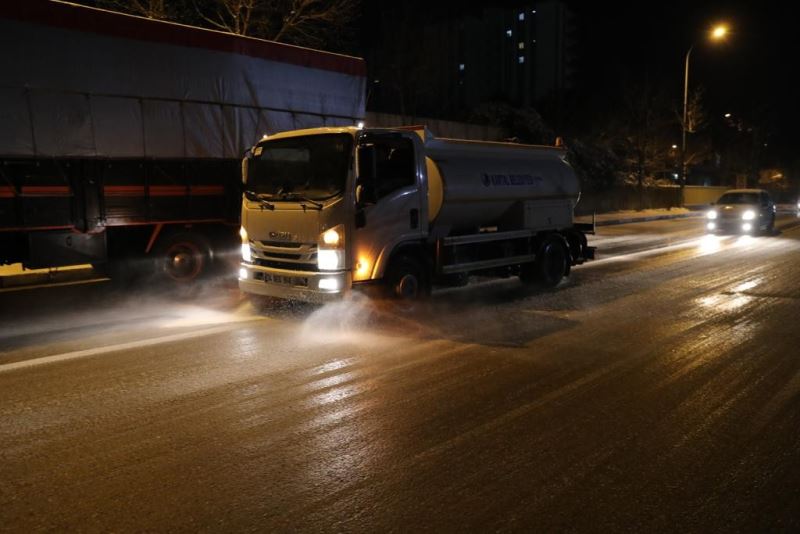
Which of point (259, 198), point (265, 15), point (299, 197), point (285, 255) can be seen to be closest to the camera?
point (299, 197)

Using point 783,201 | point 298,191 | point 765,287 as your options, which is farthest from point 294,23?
point 783,201

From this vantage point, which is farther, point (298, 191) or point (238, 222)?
point (238, 222)

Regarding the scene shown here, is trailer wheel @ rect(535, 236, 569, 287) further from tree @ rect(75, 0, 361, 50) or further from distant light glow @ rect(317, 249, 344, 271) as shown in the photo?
tree @ rect(75, 0, 361, 50)

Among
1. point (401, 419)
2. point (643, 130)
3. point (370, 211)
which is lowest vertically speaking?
point (401, 419)

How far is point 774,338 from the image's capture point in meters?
7.81

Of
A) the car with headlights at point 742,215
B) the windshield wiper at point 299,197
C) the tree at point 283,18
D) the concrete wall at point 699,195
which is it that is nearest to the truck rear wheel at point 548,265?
the windshield wiper at point 299,197

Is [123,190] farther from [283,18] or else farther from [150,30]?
[283,18]

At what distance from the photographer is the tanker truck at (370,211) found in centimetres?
834

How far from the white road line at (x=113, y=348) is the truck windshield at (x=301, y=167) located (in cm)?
190

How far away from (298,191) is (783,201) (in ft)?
260

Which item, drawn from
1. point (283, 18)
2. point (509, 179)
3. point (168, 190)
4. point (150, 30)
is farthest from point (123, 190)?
point (283, 18)

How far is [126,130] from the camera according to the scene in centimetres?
1111

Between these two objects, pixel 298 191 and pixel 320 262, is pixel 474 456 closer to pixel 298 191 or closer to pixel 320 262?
pixel 320 262

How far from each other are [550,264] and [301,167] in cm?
557
